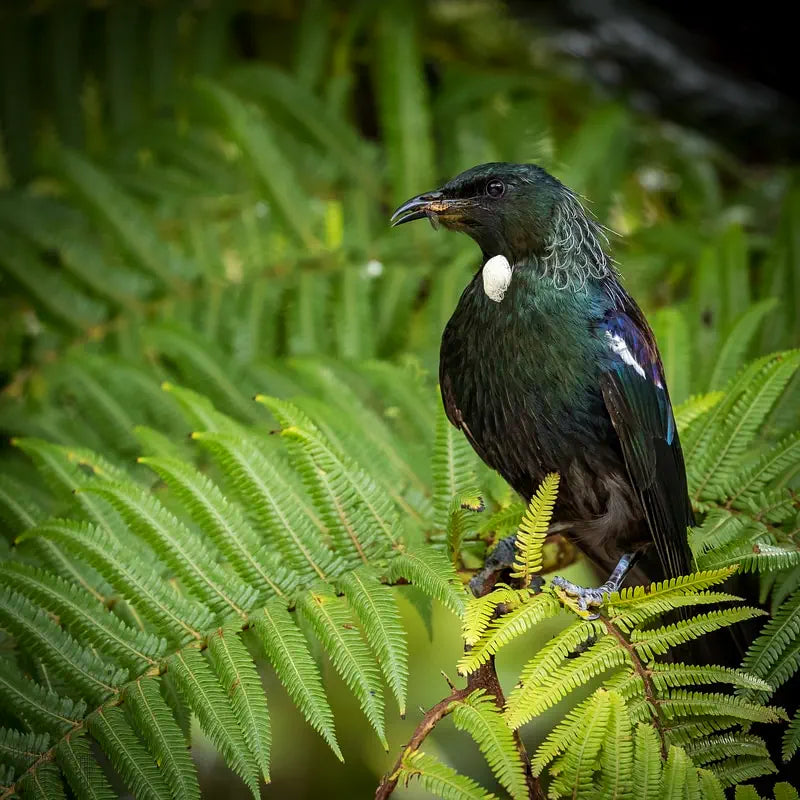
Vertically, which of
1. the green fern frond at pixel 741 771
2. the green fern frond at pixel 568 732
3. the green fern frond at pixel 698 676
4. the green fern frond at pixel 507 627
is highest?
the green fern frond at pixel 507 627

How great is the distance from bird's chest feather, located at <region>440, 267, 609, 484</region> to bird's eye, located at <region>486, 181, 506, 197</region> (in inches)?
6.3

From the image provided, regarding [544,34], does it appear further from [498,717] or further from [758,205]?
[498,717]

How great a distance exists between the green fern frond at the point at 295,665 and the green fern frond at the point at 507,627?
0.97 ft

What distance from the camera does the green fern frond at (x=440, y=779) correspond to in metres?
1.53

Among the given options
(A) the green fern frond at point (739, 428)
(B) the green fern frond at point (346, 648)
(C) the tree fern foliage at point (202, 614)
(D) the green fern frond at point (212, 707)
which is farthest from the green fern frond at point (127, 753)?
(A) the green fern frond at point (739, 428)

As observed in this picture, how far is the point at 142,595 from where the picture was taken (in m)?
1.95

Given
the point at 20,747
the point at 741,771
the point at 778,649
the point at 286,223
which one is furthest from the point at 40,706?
the point at 286,223

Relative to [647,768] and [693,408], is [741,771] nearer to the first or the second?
[647,768]

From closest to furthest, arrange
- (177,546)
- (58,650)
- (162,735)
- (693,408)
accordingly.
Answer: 1. (162,735)
2. (58,650)
3. (177,546)
4. (693,408)

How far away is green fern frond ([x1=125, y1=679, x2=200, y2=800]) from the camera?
68.0 inches

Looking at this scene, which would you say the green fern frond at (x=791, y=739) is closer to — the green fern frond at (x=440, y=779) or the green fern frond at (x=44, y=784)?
the green fern frond at (x=440, y=779)

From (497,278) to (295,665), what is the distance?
2.90 feet

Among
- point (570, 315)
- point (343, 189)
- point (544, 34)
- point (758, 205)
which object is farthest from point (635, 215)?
point (570, 315)

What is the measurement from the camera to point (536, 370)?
1796 millimetres
